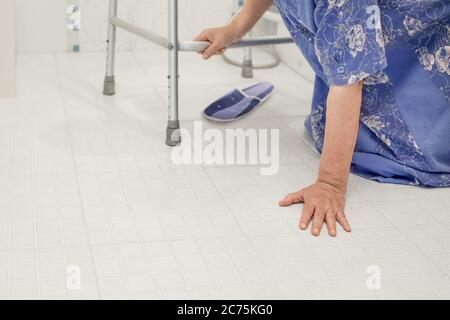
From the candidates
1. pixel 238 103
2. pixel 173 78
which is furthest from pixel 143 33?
pixel 238 103

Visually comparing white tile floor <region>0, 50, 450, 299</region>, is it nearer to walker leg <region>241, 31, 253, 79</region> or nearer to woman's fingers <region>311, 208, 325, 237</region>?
woman's fingers <region>311, 208, 325, 237</region>

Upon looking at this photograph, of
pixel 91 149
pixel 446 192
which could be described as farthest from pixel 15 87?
pixel 446 192

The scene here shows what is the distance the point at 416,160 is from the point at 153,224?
0.52 meters

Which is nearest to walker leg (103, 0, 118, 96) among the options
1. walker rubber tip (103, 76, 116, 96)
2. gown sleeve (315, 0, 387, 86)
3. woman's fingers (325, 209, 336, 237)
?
walker rubber tip (103, 76, 116, 96)

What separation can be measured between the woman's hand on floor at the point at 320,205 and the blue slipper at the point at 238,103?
437 millimetres

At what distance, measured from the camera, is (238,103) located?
5.91 feet

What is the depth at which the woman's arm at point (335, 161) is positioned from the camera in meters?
1.26

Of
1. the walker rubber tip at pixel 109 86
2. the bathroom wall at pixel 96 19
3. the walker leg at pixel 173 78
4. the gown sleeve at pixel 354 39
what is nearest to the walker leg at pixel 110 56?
the walker rubber tip at pixel 109 86

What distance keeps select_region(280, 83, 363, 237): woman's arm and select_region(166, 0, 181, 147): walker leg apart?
0.35 meters

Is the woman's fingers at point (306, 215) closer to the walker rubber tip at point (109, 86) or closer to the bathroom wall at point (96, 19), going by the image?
the walker rubber tip at point (109, 86)

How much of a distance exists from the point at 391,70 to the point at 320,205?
1.01 ft

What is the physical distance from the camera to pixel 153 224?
122 centimetres

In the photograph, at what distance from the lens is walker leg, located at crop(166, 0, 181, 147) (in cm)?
153
